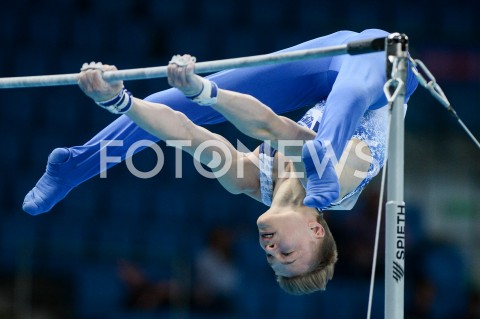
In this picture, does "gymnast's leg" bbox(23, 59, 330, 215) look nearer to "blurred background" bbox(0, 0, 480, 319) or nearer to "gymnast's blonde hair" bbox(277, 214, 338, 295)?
"gymnast's blonde hair" bbox(277, 214, 338, 295)

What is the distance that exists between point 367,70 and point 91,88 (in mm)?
1323

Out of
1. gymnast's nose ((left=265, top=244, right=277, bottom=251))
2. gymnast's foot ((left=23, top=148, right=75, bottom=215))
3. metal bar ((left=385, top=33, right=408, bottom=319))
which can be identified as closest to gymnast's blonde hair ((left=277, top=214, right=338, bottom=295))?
gymnast's nose ((left=265, top=244, right=277, bottom=251))

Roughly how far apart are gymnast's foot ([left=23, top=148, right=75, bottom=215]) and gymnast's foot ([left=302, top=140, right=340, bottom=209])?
4.78 ft

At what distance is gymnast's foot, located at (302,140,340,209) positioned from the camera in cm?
379

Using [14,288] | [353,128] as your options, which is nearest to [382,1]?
[14,288]

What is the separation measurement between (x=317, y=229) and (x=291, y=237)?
16 centimetres

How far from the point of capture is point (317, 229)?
4586 mm

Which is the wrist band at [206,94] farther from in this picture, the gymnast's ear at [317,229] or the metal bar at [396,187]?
the gymnast's ear at [317,229]

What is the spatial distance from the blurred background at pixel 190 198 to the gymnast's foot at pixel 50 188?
89.6 inches

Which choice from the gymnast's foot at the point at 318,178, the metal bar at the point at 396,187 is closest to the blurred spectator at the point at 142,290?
the gymnast's foot at the point at 318,178

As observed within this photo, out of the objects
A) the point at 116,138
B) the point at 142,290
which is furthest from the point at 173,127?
the point at 142,290

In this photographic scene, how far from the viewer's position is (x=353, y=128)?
4.11 m

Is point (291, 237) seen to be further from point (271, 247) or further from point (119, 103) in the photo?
point (119, 103)

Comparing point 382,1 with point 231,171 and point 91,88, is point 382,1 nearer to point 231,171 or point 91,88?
point 231,171
